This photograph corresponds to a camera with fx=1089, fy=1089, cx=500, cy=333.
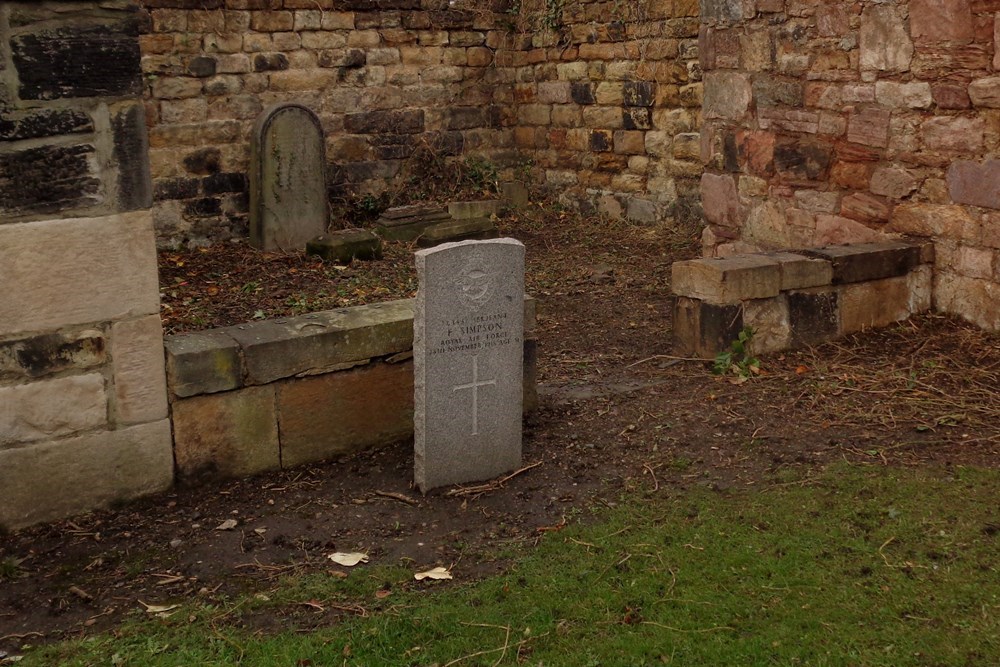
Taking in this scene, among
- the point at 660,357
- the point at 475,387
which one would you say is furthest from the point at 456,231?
the point at 475,387

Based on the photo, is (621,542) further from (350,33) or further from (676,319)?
(350,33)

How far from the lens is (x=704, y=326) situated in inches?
242

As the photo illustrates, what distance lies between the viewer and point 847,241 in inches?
277

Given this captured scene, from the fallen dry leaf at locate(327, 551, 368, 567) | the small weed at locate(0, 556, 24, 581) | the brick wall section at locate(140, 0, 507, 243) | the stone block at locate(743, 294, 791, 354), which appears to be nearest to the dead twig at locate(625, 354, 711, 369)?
the stone block at locate(743, 294, 791, 354)

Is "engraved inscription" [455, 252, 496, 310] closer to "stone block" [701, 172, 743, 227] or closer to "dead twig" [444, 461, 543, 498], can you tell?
"dead twig" [444, 461, 543, 498]

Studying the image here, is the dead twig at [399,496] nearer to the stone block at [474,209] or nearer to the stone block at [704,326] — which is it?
the stone block at [704,326]

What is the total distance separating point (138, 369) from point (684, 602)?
7.84 ft

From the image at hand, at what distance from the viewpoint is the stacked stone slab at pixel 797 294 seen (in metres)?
6.06

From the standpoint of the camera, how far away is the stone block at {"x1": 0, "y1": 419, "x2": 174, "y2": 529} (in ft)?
14.1

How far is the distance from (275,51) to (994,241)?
7.18 metres

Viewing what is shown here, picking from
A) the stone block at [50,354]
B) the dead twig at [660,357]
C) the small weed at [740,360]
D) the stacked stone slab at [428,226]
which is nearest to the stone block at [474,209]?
the stacked stone slab at [428,226]

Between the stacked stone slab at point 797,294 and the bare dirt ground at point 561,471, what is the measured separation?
13 cm

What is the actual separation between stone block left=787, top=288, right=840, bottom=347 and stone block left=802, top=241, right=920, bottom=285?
12cm

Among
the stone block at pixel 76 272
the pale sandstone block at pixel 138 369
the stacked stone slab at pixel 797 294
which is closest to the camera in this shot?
the stone block at pixel 76 272
